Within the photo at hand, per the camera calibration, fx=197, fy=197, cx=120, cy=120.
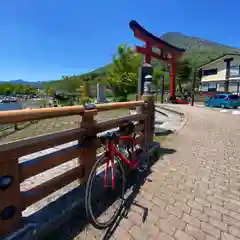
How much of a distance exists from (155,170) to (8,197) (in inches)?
116

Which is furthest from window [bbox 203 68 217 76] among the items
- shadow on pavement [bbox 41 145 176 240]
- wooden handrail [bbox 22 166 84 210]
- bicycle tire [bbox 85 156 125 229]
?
wooden handrail [bbox 22 166 84 210]

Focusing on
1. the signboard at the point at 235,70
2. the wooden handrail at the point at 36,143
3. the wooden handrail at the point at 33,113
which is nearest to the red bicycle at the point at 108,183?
the wooden handrail at the point at 36,143

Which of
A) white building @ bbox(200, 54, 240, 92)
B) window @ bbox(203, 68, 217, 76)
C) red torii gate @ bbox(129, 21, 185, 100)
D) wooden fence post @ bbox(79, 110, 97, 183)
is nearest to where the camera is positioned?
wooden fence post @ bbox(79, 110, 97, 183)

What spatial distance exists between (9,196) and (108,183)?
1.38m

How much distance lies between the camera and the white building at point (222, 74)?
101 ft

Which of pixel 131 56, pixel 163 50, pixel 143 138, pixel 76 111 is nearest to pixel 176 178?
pixel 143 138

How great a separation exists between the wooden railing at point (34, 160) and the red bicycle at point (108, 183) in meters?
0.25

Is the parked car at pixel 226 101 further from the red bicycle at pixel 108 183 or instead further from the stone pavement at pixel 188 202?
the red bicycle at pixel 108 183

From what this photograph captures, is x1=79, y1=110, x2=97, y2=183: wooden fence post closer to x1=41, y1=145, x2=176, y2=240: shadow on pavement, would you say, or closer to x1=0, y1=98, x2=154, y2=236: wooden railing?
x1=0, y1=98, x2=154, y2=236: wooden railing

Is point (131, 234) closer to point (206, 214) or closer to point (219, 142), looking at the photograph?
point (206, 214)

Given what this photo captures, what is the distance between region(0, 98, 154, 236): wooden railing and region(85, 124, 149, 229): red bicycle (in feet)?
0.82

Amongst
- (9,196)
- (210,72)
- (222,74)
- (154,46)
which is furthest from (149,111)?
(210,72)

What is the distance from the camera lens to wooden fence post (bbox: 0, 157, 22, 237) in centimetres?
165

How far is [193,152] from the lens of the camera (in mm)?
5410
